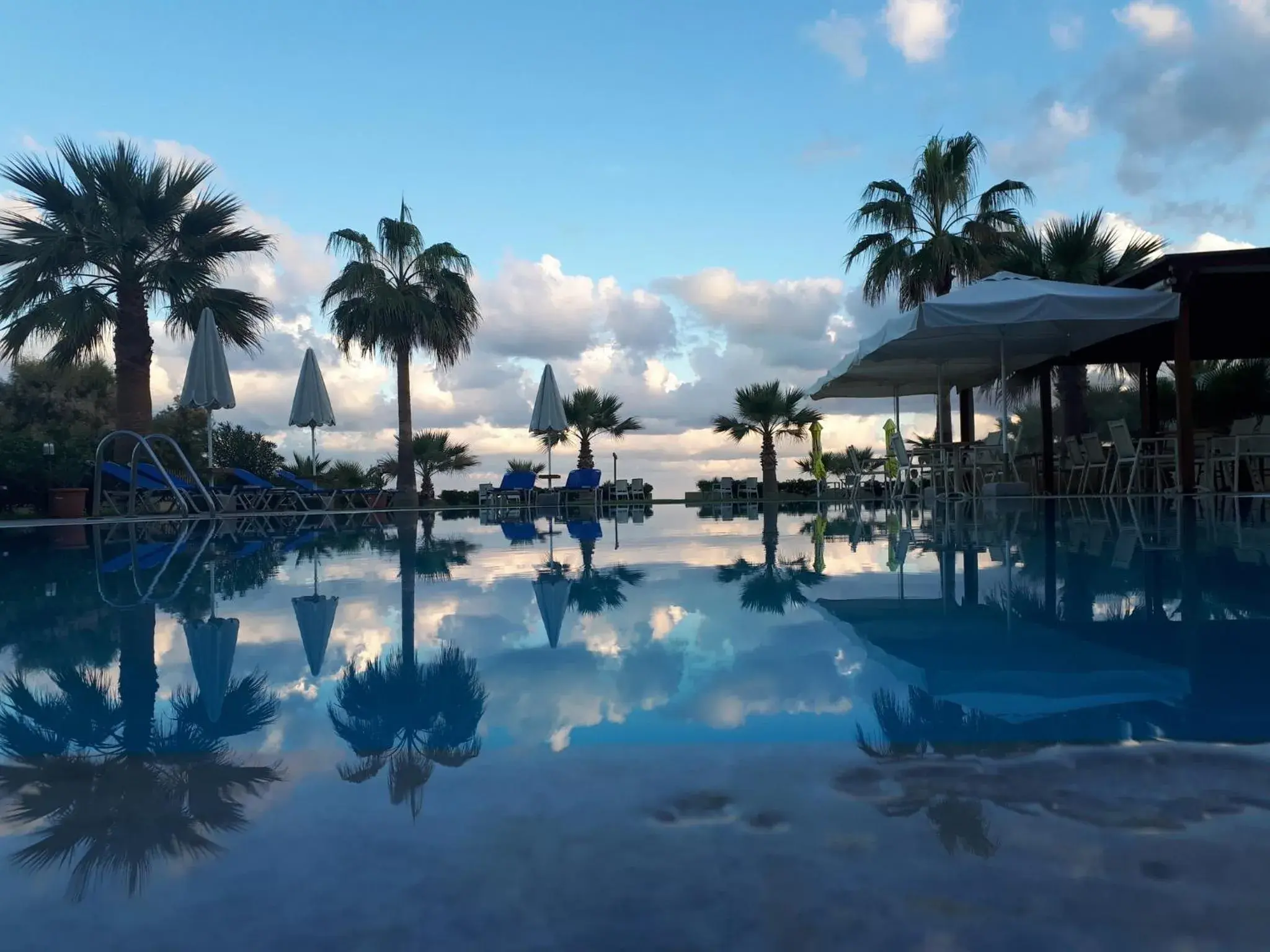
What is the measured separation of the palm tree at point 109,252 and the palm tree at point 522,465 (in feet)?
32.8

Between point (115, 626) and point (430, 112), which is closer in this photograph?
point (115, 626)

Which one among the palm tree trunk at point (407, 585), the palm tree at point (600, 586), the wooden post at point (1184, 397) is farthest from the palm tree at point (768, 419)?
the palm tree at point (600, 586)

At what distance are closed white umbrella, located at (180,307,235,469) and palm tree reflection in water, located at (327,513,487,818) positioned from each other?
1245 centimetres

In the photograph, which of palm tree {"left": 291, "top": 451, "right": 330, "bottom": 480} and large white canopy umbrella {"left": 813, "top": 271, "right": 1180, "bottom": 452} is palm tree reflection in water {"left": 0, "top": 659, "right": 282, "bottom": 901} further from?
palm tree {"left": 291, "top": 451, "right": 330, "bottom": 480}

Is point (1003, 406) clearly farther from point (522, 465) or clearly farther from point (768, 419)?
point (522, 465)

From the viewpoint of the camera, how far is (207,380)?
13852mm

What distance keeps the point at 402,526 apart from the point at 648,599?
8.35 metres

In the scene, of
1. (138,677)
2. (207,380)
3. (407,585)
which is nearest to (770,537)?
(407,585)

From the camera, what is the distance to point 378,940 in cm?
95

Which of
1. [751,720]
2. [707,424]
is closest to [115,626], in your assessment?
[751,720]

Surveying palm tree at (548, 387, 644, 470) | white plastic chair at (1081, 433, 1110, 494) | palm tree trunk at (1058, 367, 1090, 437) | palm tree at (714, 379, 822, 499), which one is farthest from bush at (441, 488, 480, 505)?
white plastic chair at (1081, 433, 1110, 494)

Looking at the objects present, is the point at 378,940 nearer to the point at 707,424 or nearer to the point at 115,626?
the point at 115,626

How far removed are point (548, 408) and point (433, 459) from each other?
5.36 meters

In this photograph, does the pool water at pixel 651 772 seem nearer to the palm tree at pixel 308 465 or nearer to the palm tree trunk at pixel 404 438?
the palm tree trunk at pixel 404 438
